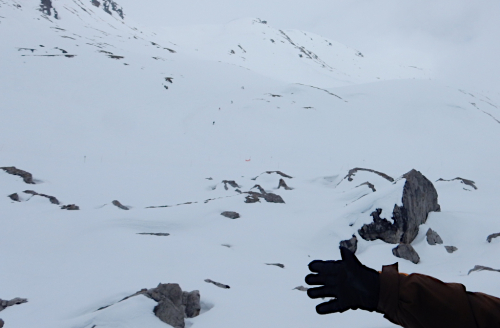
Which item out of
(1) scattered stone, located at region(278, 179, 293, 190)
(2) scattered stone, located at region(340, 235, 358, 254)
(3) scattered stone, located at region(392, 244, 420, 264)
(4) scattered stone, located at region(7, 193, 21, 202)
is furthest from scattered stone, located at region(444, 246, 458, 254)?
(4) scattered stone, located at region(7, 193, 21, 202)

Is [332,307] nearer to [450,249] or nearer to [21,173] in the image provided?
[450,249]

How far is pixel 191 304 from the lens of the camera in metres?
4.22

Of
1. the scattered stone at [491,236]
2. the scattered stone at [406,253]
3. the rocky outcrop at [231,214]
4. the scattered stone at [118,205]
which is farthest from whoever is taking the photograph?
the scattered stone at [118,205]

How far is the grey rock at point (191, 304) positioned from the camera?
416 cm

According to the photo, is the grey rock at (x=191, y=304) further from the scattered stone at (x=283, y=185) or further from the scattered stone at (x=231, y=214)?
the scattered stone at (x=283, y=185)

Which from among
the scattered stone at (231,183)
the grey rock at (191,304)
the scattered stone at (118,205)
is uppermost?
the grey rock at (191,304)

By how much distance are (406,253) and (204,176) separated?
365 inches

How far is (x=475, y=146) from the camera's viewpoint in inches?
798

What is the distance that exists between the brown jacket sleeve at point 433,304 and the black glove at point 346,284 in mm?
68

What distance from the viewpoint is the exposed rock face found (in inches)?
304

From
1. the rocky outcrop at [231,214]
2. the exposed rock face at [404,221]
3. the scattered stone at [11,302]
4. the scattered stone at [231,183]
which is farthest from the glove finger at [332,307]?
the scattered stone at [231,183]

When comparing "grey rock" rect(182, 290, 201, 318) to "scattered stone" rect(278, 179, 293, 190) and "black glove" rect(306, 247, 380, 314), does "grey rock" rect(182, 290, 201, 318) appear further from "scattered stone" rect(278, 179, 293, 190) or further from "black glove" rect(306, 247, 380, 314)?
"scattered stone" rect(278, 179, 293, 190)

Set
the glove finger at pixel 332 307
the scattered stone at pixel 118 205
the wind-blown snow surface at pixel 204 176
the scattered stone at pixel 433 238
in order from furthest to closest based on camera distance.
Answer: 1. the scattered stone at pixel 118 205
2. the scattered stone at pixel 433 238
3. the wind-blown snow surface at pixel 204 176
4. the glove finger at pixel 332 307

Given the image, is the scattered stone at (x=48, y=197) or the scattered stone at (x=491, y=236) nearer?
the scattered stone at (x=491, y=236)
